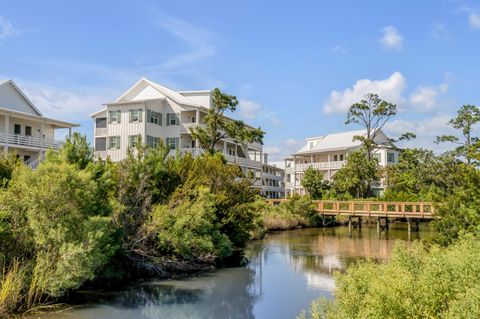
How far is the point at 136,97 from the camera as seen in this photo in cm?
4628

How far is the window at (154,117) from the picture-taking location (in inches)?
1647

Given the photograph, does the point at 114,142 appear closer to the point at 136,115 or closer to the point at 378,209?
the point at 136,115

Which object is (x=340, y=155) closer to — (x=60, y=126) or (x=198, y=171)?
(x=60, y=126)

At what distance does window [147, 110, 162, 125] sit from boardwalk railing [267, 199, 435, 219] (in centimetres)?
1653

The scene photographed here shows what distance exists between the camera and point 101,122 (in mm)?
45250

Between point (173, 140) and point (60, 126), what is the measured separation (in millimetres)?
9636

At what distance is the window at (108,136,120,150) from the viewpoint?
42.0 m

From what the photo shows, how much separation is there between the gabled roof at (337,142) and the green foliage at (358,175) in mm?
9033

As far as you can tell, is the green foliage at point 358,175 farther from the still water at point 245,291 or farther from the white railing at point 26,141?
the white railing at point 26,141

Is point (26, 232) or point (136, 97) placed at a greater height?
point (136, 97)

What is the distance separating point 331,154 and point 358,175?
44.3 ft

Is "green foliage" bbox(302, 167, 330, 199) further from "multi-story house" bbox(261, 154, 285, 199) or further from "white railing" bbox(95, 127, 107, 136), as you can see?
"white railing" bbox(95, 127, 107, 136)

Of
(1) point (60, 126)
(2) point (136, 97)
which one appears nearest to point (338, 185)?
(2) point (136, 97)

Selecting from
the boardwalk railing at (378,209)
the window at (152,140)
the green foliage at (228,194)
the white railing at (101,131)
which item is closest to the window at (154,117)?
the window at (152,140)
